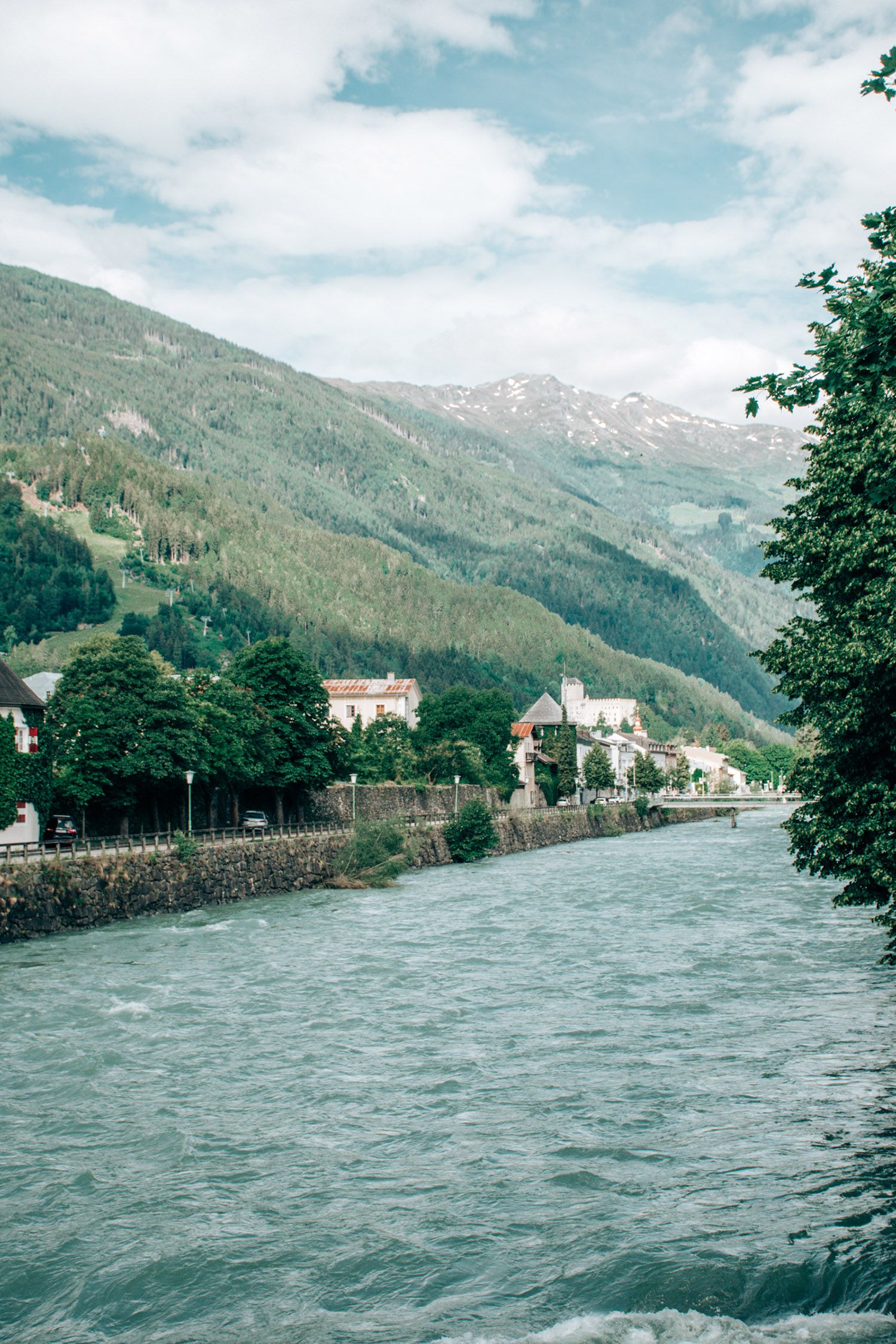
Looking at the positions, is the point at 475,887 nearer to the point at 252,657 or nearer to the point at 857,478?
the point at 252,657

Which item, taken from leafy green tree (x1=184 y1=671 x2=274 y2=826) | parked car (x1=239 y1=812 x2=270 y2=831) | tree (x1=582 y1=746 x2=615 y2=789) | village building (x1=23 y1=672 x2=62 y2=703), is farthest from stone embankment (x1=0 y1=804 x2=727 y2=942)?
tree (x1=582 y1=746 x2=615 y2=789)

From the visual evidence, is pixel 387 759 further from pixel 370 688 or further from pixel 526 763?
pixel 370 688

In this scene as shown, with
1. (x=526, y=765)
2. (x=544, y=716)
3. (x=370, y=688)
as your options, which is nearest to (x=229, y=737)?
(x=526, y=765)

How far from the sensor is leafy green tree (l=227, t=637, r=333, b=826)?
81.1m

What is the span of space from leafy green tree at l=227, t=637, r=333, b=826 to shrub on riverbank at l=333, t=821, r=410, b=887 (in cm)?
657

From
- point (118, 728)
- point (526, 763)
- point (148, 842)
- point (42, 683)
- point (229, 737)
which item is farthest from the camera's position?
point (526, 763)

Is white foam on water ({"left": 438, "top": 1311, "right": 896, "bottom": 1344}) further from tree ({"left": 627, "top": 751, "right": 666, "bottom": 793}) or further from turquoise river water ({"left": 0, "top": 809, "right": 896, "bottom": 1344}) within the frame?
tree ({"left": 627, "top": 751, "right": 666, "bottom": 793})

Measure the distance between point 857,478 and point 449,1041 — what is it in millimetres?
15311

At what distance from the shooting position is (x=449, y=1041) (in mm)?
27609

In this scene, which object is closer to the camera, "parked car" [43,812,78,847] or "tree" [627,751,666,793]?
"parked car" [43,812,78,847]

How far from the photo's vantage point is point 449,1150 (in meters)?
20.0

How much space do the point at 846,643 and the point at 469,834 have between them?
7078cm

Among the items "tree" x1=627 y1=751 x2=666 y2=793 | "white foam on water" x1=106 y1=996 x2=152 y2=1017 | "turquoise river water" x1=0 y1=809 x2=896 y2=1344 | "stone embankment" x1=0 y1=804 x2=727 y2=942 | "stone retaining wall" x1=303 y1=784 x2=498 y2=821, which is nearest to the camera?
"turquoise river water" x1=0 y1=809 x2=896 y2=1344

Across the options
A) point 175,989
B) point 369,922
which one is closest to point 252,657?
point 369,922
